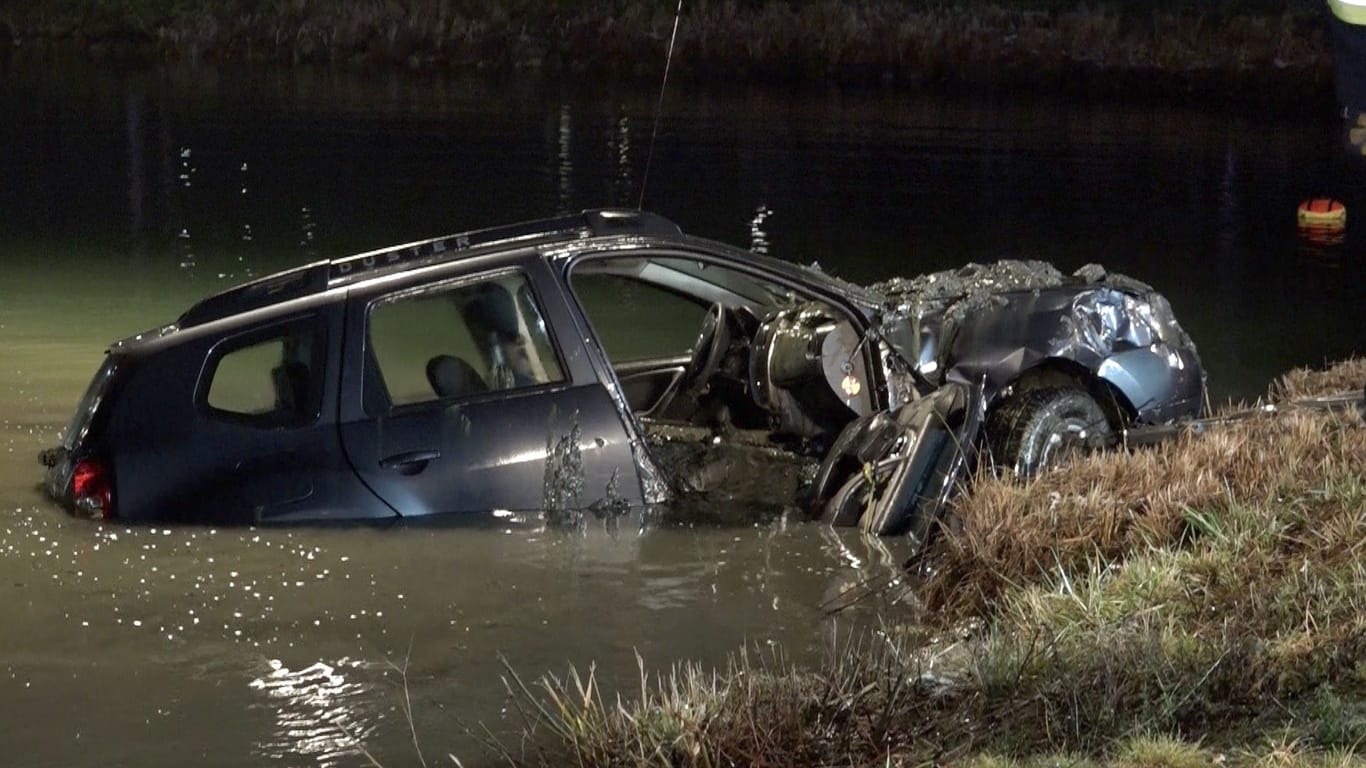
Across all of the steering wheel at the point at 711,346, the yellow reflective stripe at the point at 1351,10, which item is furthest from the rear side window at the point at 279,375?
the yellow reflective stripe at the point at 1351,10

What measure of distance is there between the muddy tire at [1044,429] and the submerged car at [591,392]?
0.01 metres

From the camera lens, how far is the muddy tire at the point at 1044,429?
7918mm

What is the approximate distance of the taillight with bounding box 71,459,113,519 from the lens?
7336 millimetres

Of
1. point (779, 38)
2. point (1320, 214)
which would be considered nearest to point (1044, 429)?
point (1320, 214)

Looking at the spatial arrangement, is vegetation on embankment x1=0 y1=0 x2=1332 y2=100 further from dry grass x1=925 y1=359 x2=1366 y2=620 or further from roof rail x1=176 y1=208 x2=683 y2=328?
dry grass x1=925 y1=359 x2=1366 y2=620

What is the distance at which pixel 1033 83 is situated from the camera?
3606 cm

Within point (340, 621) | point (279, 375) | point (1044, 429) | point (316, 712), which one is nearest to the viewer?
point (316, 712)

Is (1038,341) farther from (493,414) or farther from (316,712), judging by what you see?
(316,712)

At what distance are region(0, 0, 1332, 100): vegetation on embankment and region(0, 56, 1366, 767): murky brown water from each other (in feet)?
12.7

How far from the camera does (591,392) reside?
7.66m

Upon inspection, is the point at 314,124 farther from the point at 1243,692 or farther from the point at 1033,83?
the point at 1243,692

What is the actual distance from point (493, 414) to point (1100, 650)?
281 cm

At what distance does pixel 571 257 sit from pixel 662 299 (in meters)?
7.07

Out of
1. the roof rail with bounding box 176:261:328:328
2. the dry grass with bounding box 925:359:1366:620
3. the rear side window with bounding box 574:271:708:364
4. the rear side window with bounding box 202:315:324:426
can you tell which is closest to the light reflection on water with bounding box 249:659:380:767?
the rear side window with bounding box 202:315:324:426
